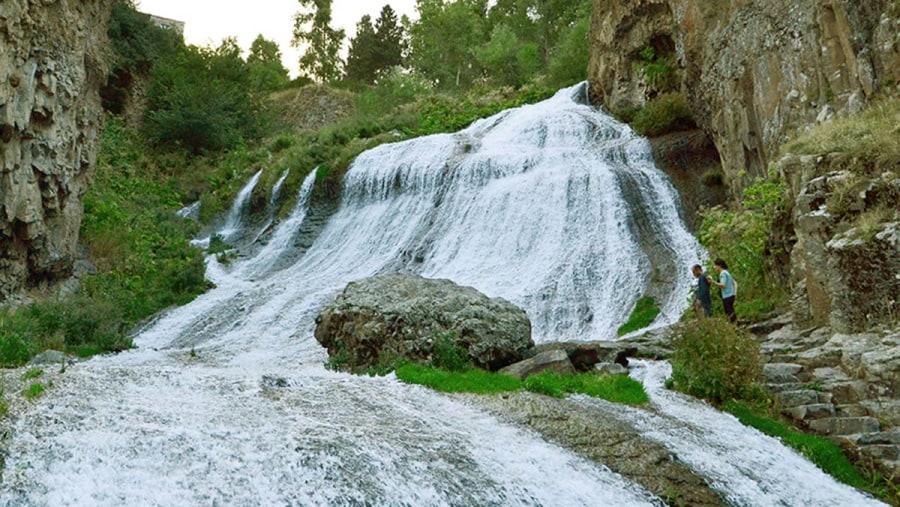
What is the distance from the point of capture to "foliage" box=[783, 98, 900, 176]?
37.0 feet

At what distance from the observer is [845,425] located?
888 centimetres

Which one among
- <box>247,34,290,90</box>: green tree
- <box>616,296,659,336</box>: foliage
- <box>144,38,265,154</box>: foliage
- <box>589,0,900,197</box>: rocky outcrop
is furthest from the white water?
<box>247,34,290,90</box>: green tree

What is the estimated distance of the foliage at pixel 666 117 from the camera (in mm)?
24516

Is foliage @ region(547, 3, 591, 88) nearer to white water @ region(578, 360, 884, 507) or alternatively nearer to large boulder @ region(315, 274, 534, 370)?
large boulder @ region(315, 274, 534, 370)

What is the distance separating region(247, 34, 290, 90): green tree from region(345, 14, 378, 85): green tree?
224 inches

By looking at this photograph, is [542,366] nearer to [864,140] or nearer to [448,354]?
[448,354]

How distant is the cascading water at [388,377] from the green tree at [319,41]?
32.6 meters

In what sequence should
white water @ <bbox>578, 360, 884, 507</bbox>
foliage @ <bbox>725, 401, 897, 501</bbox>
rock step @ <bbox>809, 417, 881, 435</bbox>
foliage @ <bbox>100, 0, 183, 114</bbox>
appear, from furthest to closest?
foliage @ <bbox>100, 0, 183, 114</bbox>, rock step @ <bbox>809, 417, 881, 435</bbox>, foliage @ <bbox>725, 401, 897, 501</bbox>, white water @ <bbox>578, 360, 884, 507</bbox>

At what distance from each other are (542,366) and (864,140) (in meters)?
6.58

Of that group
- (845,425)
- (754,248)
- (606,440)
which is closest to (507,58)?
(754,248)

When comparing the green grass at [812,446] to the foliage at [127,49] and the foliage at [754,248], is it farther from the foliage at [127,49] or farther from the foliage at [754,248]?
the foliage at [127,49]

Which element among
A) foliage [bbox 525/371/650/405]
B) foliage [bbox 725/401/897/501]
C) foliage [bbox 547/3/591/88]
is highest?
foliage [bbox 547/3/591/88]

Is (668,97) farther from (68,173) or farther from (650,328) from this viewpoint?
(68,173)

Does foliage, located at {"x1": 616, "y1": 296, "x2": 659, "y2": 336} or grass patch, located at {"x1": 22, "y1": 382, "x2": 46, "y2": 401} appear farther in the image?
foliage, located at {"x1": 616, "y1": 296, "x2": 659, "y2": 336}
